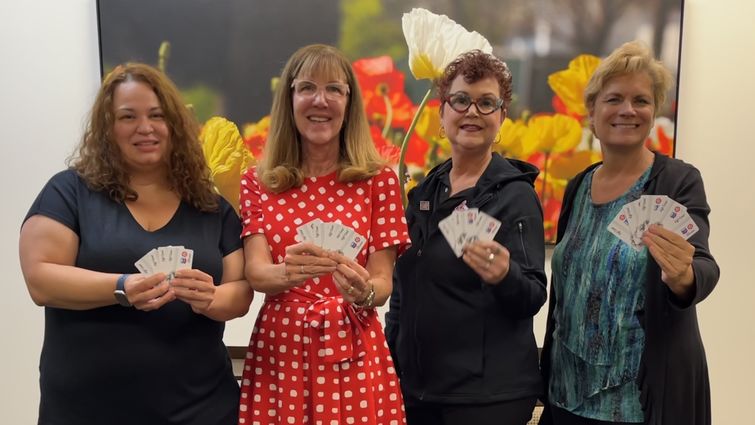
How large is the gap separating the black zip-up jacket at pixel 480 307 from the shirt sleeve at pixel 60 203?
99 cm

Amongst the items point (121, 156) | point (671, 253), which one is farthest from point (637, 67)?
point (121, 156)

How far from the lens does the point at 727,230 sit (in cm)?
297

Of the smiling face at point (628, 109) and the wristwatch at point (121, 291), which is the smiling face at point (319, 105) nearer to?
the wristwatch at point (121, 291)

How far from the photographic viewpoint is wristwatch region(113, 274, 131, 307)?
1370 mm

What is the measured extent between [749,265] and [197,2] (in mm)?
3257

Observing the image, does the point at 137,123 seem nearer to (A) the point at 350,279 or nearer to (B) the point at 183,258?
(B) the point at 183,258

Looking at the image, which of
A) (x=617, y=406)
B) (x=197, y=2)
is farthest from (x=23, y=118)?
(x=617, y=406)

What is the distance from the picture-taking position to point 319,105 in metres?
1.61

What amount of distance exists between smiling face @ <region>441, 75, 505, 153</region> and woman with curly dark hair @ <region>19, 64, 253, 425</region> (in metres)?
0.78

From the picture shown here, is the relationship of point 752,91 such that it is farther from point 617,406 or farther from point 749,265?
point 617,406

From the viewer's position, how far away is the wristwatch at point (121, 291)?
1.37 metres

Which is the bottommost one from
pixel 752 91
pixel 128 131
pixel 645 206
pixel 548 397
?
pixel 548 397

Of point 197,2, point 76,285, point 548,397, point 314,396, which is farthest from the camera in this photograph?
point 197,2

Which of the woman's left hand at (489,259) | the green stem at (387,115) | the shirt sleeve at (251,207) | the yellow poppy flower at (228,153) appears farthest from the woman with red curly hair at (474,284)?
the yellow poppy flower at (228,153)
